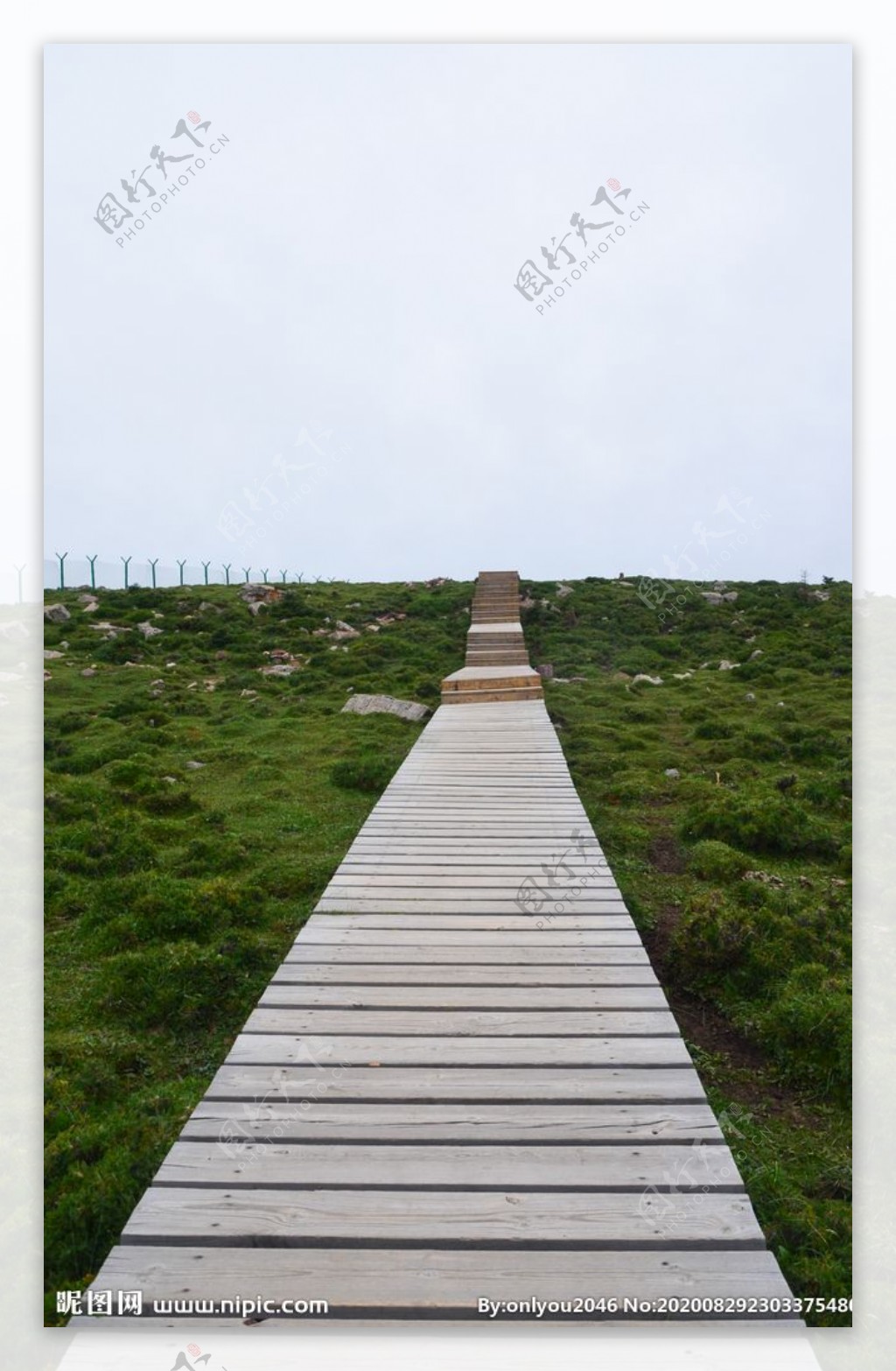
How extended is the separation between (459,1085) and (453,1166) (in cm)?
44

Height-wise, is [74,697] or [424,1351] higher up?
[74,697]

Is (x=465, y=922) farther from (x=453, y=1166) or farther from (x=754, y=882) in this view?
(x=754, y=882)

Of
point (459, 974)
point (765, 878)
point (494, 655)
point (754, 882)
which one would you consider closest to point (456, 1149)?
point (459, 974)

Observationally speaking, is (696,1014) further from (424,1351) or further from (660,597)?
(660,597)

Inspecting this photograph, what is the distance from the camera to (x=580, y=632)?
70.9ft

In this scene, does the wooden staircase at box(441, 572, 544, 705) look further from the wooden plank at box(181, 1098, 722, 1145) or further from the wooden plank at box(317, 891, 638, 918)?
the wooden plank at box(181, 1098, 722, 1145)

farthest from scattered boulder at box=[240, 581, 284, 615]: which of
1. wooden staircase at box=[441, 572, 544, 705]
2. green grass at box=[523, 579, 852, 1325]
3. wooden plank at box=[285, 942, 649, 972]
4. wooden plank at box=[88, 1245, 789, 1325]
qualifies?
wooden plank at box=[88, 1245, 789, 1325]

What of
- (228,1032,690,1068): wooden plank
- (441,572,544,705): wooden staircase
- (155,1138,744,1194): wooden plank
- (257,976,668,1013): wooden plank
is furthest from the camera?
(441,572,544,705): wooden staircase

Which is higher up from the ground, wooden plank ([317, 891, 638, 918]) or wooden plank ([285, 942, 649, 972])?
wooden plank ([317, 891, 638, 918])

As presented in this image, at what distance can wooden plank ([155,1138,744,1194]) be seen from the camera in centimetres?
313

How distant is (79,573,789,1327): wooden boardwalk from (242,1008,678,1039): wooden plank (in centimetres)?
1

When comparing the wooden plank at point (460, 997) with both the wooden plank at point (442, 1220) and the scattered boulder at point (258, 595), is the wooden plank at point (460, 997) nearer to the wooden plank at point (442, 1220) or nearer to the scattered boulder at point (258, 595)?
the wooden plank at point (442, 1220)
